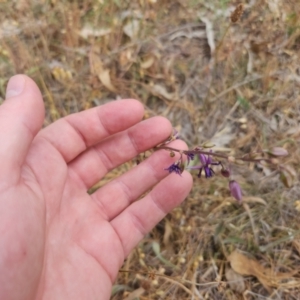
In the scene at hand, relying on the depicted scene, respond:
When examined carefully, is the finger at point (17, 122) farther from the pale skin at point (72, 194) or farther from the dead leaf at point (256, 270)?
the dead leaf at point (256, 270)

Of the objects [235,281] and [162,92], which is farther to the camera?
[162,92]

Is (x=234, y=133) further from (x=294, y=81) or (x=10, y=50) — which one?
(x=10, y=50)

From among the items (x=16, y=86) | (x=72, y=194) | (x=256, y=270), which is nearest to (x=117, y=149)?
(x=72, y=194)

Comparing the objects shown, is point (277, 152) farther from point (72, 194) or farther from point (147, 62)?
point (147, 62)

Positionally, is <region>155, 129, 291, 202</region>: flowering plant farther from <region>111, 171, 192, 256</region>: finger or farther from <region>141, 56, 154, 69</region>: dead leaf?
<region>141, 56, 154, 69</region>: dead leaf

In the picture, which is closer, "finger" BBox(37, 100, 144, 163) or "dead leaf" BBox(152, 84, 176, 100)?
"finger" BBox(37, 100, 144, 163)

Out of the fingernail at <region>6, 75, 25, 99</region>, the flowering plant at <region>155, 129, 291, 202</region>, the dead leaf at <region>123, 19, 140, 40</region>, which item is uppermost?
the fingernail at <region>6, 75, 25, 99</region>

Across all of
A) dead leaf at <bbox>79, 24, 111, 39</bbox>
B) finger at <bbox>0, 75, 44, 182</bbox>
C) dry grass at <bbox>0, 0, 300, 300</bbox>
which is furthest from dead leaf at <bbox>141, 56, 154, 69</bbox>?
finger at <bbox>0, 75, 44, 182</bbox>

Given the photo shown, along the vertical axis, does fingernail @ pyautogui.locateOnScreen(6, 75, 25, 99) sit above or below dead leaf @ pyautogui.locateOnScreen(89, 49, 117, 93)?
above
